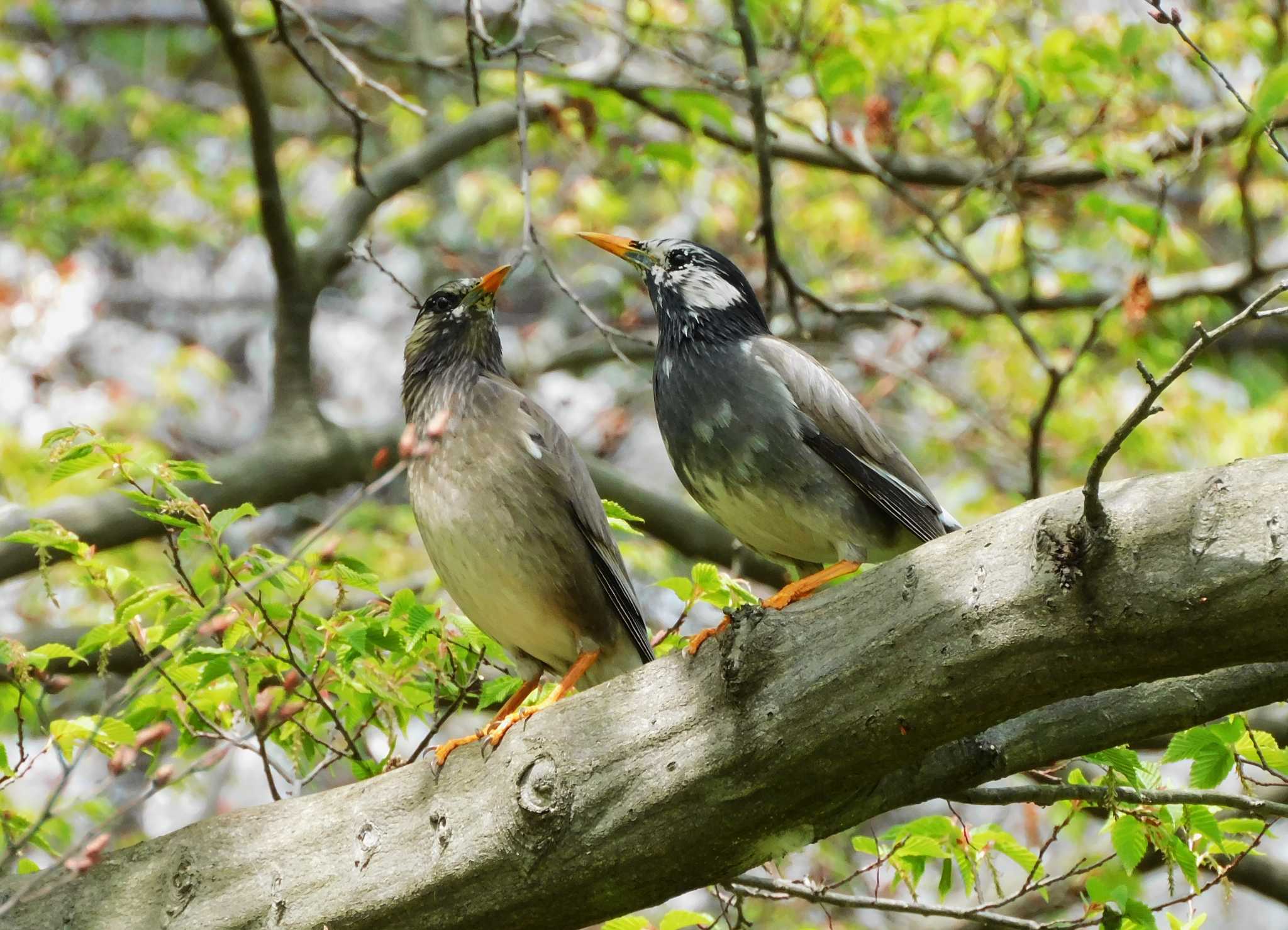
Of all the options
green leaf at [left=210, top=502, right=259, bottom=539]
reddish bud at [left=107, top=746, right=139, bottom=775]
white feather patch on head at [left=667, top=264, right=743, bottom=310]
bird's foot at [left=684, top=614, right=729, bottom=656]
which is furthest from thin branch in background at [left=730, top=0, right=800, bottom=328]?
reddish bud at [left=107, top=746, right=139, bottom=775]

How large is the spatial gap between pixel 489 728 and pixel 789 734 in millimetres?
1229

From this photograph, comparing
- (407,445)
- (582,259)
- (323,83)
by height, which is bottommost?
(407,445)

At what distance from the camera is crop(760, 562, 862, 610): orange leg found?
13.0ft

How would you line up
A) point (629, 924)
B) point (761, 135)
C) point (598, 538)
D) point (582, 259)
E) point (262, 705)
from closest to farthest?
point (262, 705)
point (629, 924)
point (598, 538)
point (761, 135)
point (582, 259)

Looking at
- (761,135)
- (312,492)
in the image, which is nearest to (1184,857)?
(761,135)

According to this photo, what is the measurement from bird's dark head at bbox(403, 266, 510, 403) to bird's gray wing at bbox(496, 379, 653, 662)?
679 mm

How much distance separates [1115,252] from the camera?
1409cm

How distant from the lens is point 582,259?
14078mm

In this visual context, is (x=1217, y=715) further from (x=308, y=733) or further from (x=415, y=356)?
(x=415, y=356)

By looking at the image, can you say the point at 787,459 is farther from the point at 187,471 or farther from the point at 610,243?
the point at 187,471

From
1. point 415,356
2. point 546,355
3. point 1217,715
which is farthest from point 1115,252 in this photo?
point 1217,715

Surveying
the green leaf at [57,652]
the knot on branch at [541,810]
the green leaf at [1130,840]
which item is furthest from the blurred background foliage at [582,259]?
the green leaf at [1130,840]


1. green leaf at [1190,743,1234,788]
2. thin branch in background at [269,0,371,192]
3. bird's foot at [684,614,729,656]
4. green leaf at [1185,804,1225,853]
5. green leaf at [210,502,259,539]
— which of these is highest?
thin branch in background at [269,0,371,192]

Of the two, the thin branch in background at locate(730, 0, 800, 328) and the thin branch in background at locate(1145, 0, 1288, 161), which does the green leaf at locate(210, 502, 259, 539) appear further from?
the thin branch in background at locate(730, 0, 800, 328)
